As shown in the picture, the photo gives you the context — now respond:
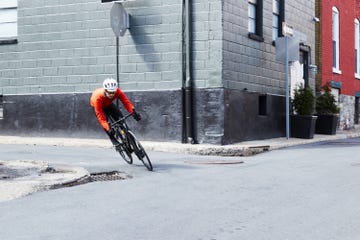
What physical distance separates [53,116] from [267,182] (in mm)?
8855

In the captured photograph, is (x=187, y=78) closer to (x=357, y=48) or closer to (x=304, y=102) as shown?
(x=304, y=102)

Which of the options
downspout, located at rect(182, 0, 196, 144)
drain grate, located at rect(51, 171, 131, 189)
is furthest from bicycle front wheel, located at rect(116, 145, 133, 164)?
downspout, located at rect(182, 0, 196, 144)

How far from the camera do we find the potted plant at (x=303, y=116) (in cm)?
1625

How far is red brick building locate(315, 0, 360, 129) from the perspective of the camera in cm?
2136

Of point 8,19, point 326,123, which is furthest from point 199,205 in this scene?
point 326,123

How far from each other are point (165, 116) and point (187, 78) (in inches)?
42.3

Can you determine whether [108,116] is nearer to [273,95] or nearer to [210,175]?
[210,175]

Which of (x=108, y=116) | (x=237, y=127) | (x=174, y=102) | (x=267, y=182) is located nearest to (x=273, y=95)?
(x=237, y=127)

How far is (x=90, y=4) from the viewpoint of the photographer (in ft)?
49.8

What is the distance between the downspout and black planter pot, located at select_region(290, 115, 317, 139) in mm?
3920

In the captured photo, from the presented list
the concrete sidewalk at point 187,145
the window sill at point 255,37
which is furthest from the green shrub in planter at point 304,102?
the window sill at point 255,37

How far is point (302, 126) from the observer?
16.4m

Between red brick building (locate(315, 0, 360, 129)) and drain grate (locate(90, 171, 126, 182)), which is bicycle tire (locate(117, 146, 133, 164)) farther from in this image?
red brick building (locate(315, 0, 360, 129))

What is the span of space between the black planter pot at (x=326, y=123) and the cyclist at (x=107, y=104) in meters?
10.0
